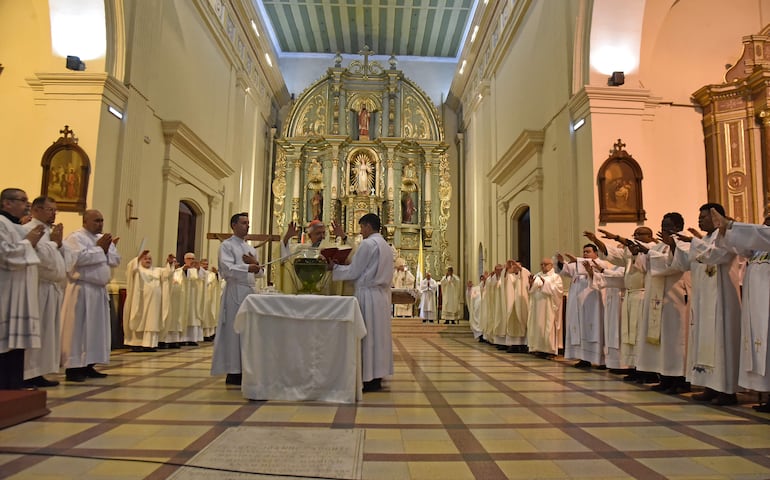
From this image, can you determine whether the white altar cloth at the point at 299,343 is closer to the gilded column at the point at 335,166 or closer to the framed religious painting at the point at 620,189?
the framed religious painting at the point at 620,189

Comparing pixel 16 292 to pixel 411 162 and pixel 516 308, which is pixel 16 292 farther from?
pixel 411 162

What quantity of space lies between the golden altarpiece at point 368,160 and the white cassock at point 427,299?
2214mm

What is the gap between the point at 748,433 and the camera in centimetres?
327

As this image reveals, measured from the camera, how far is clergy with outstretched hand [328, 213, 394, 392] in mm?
4637

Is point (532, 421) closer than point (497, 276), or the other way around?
point (532, 421)

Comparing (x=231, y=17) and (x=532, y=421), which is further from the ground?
(x=231, y=17)

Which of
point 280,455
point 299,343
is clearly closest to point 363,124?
point 299,343

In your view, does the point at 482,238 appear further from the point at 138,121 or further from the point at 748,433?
the point at 748,433

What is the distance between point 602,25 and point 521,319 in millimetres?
4850

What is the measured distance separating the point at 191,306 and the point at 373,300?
5.84m

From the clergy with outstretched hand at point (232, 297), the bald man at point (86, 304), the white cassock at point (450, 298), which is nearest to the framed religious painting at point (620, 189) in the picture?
the clergy with outstretched hand at point (232, 297)

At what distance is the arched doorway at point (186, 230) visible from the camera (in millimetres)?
11453

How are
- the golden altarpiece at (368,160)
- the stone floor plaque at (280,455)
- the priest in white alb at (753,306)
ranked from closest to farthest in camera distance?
1. the stone floor plaque at (280,455)
2. the priest in white alb at (753,306)
3. the golden altarpiece at (368,160)

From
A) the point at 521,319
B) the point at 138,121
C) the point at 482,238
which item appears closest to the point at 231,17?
the point at 138,121
